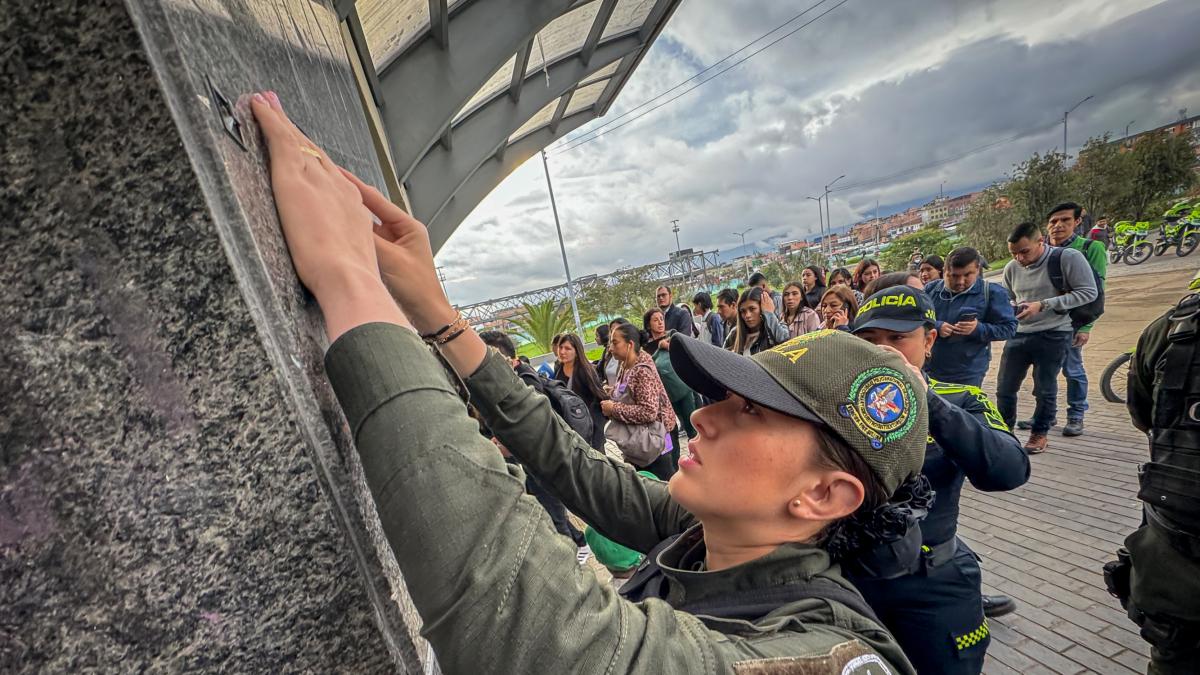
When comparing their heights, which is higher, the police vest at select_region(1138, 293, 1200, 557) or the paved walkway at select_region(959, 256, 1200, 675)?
the police vest at select_region(1138, 293, 1200, 557)

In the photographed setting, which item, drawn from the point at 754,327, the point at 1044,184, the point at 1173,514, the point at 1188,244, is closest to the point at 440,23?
the point at 754,327

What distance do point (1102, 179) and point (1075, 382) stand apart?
2712 cm

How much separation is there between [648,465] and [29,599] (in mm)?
4067

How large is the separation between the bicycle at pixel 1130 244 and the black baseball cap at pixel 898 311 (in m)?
22.0

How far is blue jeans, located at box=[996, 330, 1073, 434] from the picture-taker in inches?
183

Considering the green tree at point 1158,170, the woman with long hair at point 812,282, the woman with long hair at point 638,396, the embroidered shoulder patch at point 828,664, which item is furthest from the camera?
the green tree at point 1158,170

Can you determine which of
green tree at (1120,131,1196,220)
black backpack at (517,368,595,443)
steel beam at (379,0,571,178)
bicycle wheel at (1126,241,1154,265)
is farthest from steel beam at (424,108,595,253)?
green tree at (1120,131,1196,220)

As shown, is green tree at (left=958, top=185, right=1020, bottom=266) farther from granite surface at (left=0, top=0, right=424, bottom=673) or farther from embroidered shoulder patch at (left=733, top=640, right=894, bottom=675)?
granite surface at (left=0, top=0, right=424, bottom=673)

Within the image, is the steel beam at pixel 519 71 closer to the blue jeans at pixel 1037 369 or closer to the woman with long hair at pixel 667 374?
the woman with long hair at pixel 667 374

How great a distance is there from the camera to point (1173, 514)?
5.55ft

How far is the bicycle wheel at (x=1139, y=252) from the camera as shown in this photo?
17.0 meters

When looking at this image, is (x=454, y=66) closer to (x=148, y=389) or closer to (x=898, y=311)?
(x=898, y=311)

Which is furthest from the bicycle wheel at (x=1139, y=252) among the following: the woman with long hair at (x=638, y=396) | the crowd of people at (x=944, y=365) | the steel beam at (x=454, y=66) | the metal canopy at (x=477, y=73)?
Result: the steel beam at (x=454, y=66)

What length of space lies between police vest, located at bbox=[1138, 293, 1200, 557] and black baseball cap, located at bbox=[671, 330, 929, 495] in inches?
47.2
